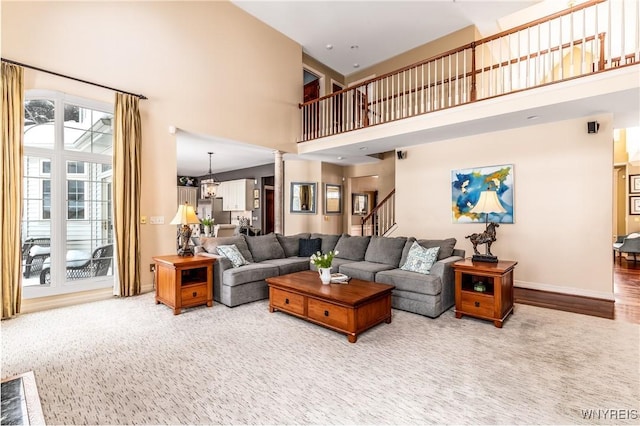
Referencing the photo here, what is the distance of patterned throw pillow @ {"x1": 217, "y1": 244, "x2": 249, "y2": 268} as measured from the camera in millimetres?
4363

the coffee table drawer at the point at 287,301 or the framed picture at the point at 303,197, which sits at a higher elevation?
the framed picture at the point at 303,197

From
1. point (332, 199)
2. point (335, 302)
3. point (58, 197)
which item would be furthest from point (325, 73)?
point (335, 302)

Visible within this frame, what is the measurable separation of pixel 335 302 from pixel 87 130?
→ 166 inches

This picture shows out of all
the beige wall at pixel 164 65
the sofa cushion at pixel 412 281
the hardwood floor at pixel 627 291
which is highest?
the beige wall at pixel 164 65

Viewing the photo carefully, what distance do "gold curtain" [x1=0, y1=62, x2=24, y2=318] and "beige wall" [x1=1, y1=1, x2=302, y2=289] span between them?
0.84 ft

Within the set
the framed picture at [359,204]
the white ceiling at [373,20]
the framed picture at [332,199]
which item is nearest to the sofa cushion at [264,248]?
the framed picture at [332,199]

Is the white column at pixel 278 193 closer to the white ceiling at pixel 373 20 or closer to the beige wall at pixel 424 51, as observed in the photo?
the white ceiling at pixel 373 20

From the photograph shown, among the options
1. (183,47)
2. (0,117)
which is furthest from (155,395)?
(183,47)

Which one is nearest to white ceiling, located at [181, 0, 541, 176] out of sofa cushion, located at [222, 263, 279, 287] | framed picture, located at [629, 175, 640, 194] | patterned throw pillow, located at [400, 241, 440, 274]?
sofa cushion, located at [222, 263, 279, 287]

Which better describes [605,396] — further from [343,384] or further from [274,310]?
[274,310]

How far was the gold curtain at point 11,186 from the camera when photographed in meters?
3.41

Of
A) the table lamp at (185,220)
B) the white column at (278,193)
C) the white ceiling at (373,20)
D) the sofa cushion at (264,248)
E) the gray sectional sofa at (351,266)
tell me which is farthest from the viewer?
the white column at (278,193)

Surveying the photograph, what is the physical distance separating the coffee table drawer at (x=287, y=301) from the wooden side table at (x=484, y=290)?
73.8 inches

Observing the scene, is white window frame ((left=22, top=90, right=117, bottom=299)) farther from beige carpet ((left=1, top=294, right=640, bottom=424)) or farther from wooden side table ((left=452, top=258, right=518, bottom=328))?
wooden side table ((left=452, top=258, right=518, bottom=328))
